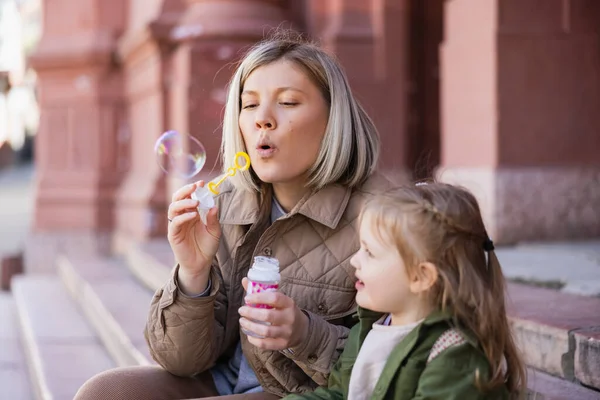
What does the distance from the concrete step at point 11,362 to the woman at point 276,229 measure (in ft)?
7.47

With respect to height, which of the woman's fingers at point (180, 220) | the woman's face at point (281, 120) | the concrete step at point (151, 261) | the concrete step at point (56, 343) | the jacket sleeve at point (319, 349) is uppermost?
the woman's face at point (281, 120)

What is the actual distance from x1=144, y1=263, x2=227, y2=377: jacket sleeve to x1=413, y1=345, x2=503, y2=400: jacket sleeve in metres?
0.70

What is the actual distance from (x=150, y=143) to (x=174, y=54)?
0.83m

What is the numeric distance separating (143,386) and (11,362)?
2.93 metres

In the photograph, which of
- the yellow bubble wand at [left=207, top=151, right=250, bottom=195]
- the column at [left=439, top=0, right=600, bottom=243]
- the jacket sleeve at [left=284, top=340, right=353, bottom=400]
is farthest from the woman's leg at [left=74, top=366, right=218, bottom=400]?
the column at [left=439, top=0, right=600, bottom=243]

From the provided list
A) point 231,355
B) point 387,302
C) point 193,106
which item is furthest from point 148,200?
point 387,302

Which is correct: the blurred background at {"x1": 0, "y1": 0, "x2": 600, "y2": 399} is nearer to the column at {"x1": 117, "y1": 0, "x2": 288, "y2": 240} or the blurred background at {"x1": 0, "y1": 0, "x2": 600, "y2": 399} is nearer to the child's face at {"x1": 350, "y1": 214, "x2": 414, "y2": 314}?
the column at {"x1": 117, "y1": 0, "x2": 288, "y2": 240}

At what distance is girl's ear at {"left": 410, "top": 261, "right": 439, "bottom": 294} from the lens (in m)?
1.64

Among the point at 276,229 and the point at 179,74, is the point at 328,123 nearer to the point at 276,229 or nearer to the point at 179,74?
the point at 276,229

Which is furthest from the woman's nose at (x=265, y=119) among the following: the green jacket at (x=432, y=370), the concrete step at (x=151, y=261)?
the concrete step at (x=151, y=261)

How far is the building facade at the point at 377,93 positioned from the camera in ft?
15.5

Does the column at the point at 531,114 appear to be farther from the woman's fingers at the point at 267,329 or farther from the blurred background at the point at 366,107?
the woman's fingers at the point at 267,329

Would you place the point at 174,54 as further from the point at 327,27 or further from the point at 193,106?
the point at 327,27

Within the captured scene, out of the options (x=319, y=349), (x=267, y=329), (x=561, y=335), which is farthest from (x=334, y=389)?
(x=561, y=335)
